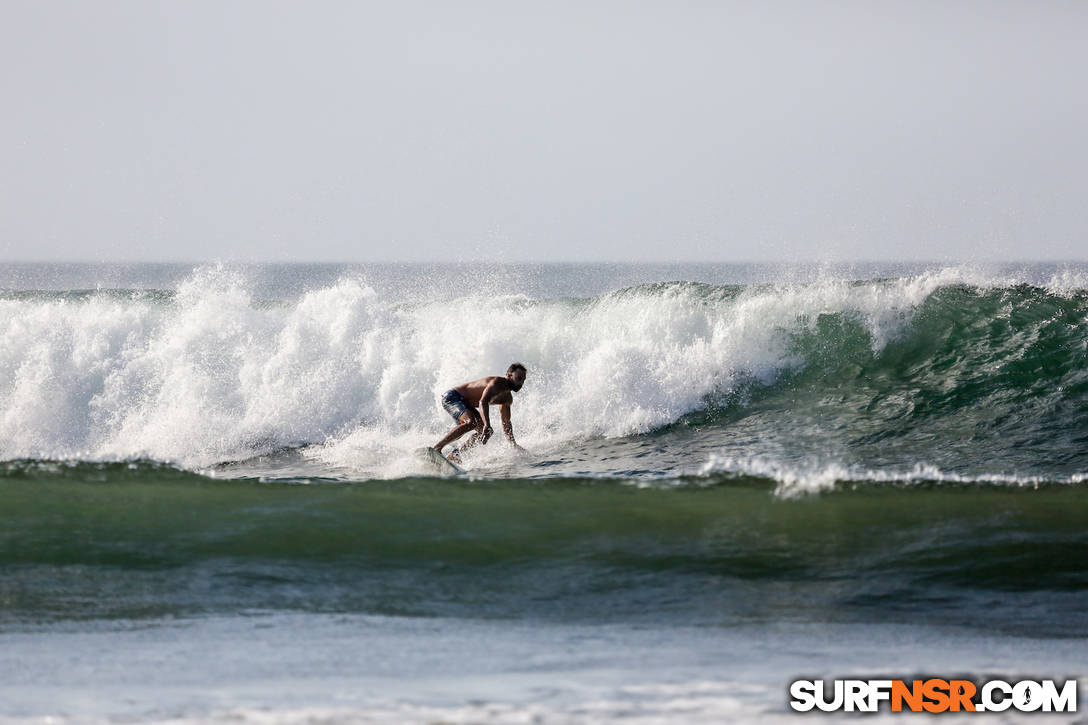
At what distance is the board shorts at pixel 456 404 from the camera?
1153cm

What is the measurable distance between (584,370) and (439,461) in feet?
14.6

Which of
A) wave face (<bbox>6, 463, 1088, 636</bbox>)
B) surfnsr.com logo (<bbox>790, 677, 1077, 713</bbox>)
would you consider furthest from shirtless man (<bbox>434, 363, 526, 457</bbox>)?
surfnsr.com logo (<bbox>790, 677, 1077, 713</bbox>)

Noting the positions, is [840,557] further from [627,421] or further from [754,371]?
[754,371]

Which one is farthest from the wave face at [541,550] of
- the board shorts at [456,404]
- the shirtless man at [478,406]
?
the board shorts at [456,404]

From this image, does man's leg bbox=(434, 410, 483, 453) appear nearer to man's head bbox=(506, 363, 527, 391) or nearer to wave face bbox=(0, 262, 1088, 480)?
man's head bbox=(506, 363, 527, 391)

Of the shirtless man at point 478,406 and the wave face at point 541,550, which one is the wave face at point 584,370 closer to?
the shirtless man at point 478,406

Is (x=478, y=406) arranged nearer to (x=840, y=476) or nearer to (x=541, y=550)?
(x=840, y=476)

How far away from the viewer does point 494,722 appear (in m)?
3.97

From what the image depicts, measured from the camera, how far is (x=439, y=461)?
34.3 ft

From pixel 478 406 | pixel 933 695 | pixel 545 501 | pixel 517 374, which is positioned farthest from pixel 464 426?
pixel 933 695

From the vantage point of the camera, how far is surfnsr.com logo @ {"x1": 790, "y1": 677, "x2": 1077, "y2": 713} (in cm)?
418

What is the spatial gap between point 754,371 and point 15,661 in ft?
36.0

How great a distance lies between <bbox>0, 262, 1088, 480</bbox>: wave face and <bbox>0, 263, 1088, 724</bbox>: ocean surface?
0.05 m

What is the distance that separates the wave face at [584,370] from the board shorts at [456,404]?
3.23 ft
